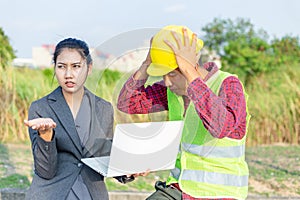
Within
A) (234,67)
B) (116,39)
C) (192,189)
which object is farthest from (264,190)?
(234,67)

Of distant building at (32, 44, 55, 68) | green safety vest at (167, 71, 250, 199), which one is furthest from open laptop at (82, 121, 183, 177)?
distant building at (32, 44, 55, 68)

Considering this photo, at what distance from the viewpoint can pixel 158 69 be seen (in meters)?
2.51

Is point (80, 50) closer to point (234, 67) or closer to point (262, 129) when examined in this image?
point (262, 129)

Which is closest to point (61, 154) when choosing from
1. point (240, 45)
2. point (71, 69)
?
point (71, 69)

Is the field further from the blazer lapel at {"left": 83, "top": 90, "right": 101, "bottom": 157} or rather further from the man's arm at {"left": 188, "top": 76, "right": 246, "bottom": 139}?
the man's arm at {"left": 188, "top": 76, "right": 246, "bottom": 139}

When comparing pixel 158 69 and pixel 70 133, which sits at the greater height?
pixel 158 69

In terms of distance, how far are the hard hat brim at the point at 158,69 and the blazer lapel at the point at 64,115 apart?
0.72 meters

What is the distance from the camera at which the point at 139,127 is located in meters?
2.77

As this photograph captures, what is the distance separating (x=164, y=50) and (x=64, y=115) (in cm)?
94

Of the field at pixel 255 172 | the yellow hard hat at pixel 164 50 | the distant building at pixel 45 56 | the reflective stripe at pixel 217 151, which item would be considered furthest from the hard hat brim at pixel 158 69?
the field at pixel 255 172

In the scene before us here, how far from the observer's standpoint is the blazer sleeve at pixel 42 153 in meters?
2.95

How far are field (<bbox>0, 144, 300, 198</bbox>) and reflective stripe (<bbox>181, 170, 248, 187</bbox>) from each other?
205cm

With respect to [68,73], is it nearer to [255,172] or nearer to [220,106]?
[220,106]

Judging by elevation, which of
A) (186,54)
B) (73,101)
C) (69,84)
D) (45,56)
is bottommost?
(73,101)
